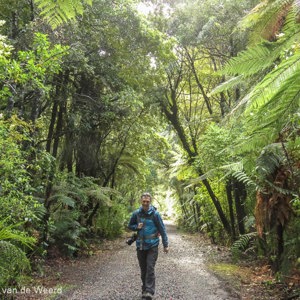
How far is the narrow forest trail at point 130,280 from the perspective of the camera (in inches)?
212

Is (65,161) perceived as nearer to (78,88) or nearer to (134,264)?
(78,88)

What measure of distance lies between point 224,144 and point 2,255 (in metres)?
6.28

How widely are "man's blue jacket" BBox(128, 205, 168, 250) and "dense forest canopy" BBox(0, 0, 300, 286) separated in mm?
1556

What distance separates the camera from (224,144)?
8594 millimetres

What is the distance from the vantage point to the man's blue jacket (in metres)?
5.12

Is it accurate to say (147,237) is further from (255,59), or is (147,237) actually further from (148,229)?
(255,59)

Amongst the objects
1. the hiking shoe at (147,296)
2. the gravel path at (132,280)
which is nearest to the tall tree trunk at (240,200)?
the gravel path at (132,280)

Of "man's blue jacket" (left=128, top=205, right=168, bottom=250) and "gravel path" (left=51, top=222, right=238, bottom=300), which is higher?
"man's blue jacket" (left=128, top=205, right=168, bottom=250)

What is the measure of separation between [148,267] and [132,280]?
1.79 metres

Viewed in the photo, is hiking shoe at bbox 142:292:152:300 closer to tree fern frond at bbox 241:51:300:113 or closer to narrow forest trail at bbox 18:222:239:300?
narrow forest trail at bbox 18:222:239:300

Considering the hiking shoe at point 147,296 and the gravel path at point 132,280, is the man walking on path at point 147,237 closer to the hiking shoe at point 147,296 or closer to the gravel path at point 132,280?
the hiking shoe at point 147,296

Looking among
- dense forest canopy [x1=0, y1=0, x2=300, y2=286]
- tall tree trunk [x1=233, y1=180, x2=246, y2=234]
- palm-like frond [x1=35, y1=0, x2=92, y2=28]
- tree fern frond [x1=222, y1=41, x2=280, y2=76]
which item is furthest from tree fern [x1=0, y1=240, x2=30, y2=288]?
tall tree trunk [x1=233, y1=180, x2=246, y2=234]

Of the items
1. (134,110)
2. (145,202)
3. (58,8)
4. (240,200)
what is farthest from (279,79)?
(240,200)

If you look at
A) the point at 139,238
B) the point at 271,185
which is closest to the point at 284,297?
the point at 271,185
